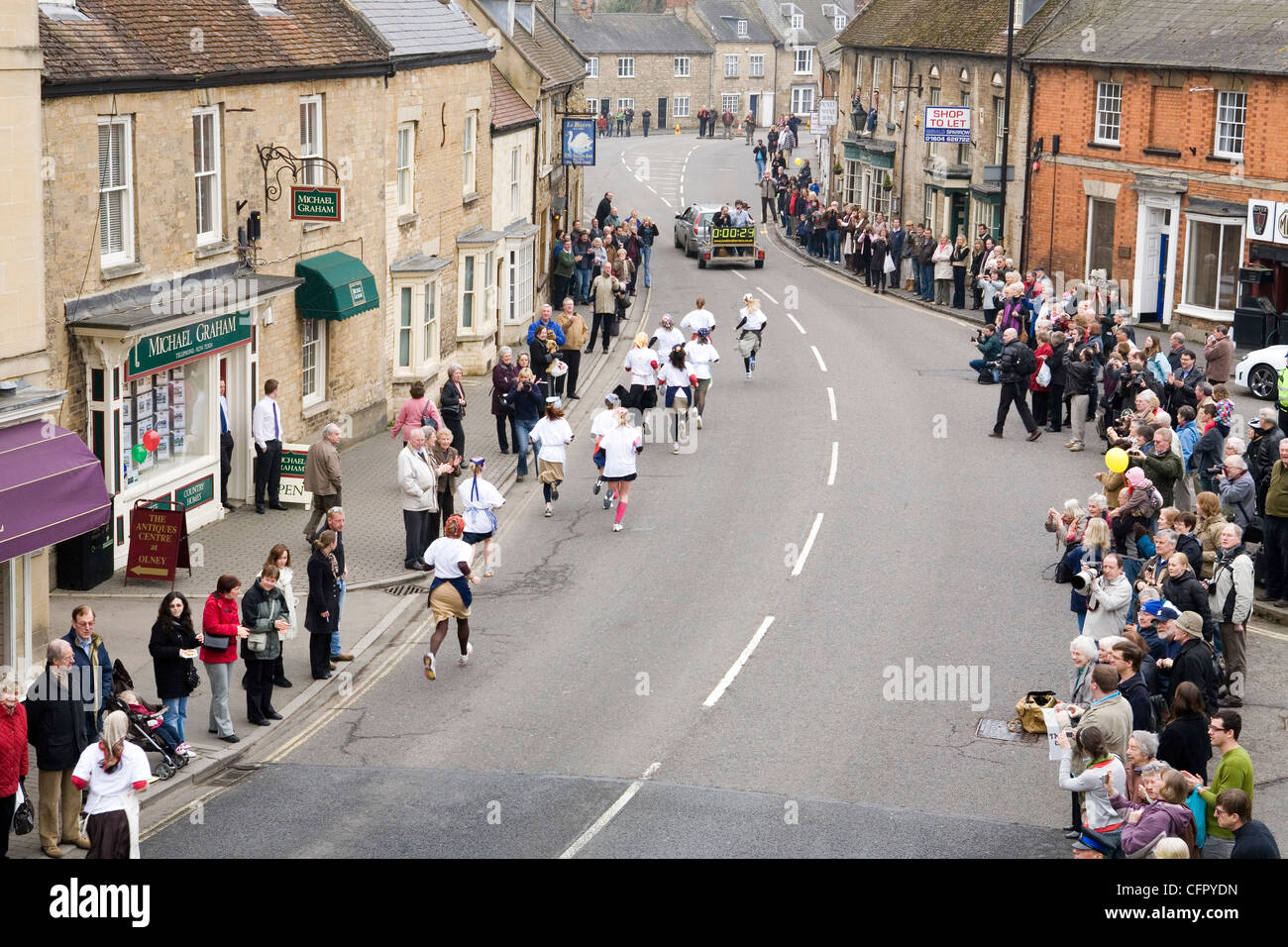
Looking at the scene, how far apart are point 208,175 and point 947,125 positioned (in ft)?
81.1

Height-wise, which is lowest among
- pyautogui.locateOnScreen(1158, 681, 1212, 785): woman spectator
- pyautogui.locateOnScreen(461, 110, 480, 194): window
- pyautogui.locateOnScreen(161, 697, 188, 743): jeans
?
pyautogui.locateOnScreen(161, 697, 188, 743): jeans

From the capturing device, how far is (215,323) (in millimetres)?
22125

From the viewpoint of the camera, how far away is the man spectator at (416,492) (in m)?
20.8

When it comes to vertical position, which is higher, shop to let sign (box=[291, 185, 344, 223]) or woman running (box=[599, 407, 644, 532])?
shop to let sign (box=[291, 185, 344, 223])

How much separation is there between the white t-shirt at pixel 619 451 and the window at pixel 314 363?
19.3 feet

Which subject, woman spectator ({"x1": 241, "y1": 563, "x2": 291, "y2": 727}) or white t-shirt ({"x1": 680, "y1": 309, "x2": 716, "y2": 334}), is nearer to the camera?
woman spectator ({"x1": 241, "y1": 563, "x2": 291, "y2": 727})

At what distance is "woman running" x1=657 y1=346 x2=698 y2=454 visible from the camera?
27.3 metres

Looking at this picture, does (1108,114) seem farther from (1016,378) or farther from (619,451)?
(619,451)

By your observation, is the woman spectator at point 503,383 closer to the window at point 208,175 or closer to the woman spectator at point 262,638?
the window at point 208,175

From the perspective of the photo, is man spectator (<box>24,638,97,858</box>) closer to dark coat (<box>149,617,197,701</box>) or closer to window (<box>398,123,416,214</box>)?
dark coat (<box>149,617,197,701</box>)

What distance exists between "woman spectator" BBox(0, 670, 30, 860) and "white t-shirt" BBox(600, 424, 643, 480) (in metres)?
10.6

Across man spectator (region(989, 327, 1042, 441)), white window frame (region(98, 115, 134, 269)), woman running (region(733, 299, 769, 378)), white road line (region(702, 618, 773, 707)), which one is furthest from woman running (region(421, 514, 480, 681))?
woman running (region(733, 299, 769, 378))
